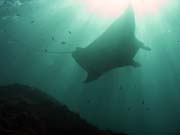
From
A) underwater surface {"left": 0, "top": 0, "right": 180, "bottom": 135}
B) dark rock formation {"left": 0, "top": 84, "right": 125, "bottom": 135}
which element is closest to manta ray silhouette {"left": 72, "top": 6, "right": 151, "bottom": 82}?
dark rock formation {"left": 0, "top": 84, "right": 125, "bottom": 135}

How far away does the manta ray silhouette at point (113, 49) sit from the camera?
8023 mm

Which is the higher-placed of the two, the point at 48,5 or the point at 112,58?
the point at 112,58

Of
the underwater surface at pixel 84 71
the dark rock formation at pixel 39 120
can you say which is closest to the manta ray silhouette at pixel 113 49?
the dark rock formation at pixel 39 120

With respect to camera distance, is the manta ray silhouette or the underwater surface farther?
the underwater surface

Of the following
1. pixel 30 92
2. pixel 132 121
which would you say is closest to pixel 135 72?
pixel 132 121

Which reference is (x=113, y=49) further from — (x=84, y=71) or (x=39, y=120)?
(x=84, y=71)

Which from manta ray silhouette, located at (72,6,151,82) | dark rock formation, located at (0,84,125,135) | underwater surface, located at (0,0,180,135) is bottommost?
underwater surface, located at (0,0,180,135)

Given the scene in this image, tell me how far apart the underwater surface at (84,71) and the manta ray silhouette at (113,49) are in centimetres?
375

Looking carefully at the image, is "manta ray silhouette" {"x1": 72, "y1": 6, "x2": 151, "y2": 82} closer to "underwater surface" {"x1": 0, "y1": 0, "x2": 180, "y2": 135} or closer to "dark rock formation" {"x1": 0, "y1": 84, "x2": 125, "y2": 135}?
"dark rock formation" {"x1": 0, "y1": 84, "x2": 125, "y2": 135}

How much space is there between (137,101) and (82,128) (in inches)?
931

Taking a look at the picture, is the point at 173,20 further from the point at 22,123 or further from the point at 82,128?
the point at 22,123

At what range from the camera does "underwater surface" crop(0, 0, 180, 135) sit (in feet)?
62.0

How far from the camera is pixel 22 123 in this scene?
1007 cm

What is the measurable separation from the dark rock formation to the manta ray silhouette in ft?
8.61
